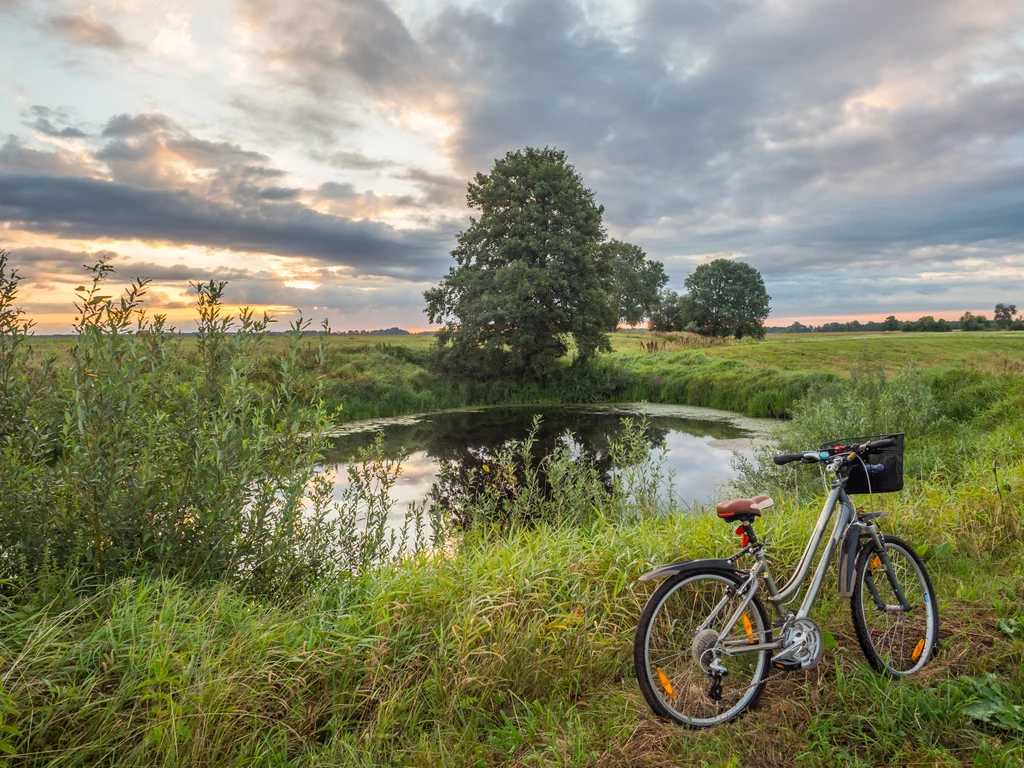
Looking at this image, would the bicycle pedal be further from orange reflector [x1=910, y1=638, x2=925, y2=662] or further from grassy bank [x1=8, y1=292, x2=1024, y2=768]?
orange reflector [x1=910, y1=638, x2=925, y2=662]

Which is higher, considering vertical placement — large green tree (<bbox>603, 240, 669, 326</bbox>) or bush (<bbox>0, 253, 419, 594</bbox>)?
large green tree (<bbox>603, 240, 669, 326</bbox>)

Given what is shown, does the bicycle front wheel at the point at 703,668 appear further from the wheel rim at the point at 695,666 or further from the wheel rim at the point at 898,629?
the wheel rim at the point at 898,629

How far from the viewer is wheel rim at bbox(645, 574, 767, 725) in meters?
2.87

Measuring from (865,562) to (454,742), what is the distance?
2.47 meters

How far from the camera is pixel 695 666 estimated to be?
307 cm

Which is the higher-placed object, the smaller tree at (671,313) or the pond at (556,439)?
the smaller tree at (671,313)

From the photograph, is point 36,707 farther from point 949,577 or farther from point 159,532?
point 949,577

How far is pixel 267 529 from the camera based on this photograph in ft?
12.7

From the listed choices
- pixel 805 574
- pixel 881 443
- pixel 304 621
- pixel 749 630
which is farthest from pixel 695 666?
pixel 304 621

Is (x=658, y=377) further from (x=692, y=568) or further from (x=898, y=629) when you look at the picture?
(x=692, y=568)

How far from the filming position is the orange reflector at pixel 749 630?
2.94m

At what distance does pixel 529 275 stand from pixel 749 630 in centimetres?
2103

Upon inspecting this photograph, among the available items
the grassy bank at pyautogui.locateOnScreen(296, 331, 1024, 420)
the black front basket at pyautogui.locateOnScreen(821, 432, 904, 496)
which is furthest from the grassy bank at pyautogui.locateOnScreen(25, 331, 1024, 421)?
the black front basket at pyautogui.locateOnScreen(821, 432, 904, 496)

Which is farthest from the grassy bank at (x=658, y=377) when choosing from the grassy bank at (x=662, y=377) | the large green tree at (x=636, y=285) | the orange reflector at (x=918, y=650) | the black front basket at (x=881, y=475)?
the large green tree at (x=636, y=285)
